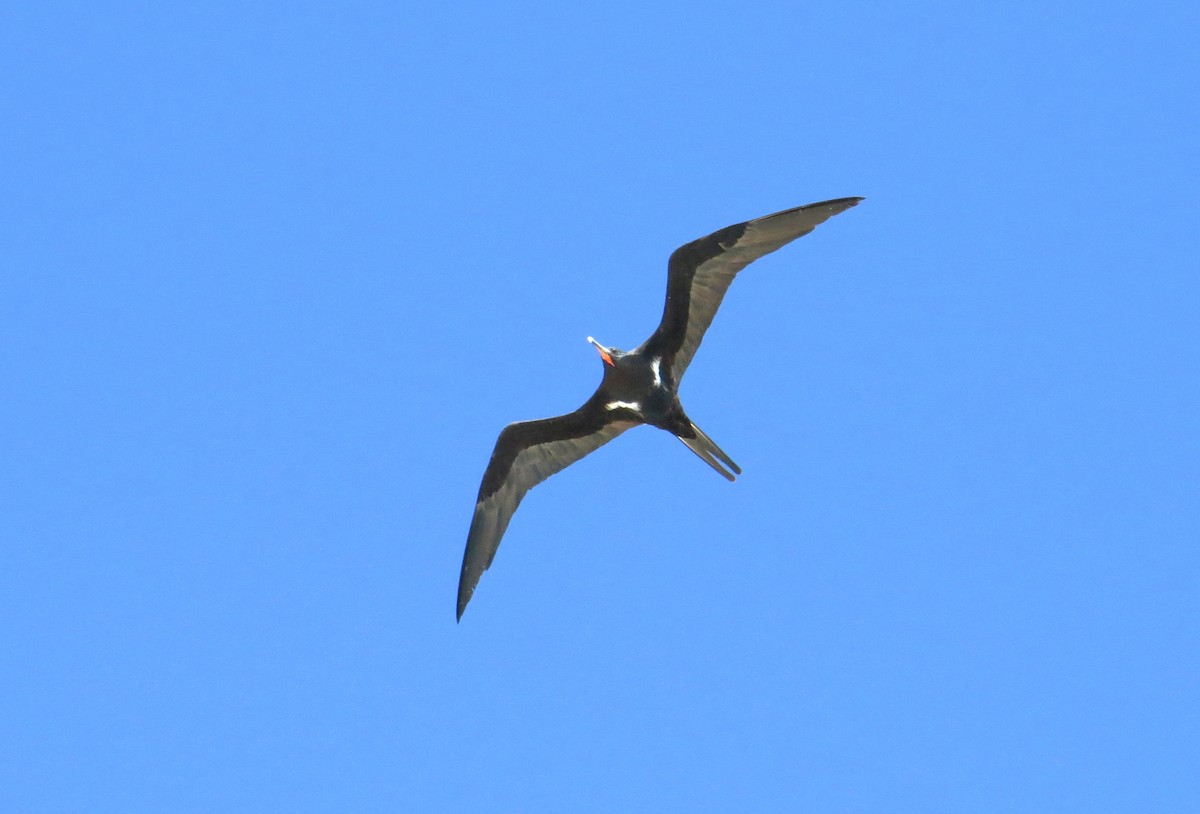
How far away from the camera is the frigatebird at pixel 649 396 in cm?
1555

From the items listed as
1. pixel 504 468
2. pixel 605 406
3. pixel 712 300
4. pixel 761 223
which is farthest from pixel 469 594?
pixel 761 223

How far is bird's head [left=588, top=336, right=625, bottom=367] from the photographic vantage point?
16500 mm

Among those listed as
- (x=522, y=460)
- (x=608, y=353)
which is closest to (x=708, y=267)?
(x=608, y=353)

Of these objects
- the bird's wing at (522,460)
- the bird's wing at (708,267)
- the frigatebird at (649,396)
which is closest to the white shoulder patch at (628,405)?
the frigatebird at (649,396)

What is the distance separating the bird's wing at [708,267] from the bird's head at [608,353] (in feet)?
1.21

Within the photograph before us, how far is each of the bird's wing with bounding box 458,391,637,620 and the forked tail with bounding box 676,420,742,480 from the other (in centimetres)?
138

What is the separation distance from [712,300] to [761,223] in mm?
1266

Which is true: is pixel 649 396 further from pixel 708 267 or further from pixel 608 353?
pixel 708 267

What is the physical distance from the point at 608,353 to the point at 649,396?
Result: 0.78 meters

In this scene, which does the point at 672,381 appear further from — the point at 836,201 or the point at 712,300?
the point at 836,201

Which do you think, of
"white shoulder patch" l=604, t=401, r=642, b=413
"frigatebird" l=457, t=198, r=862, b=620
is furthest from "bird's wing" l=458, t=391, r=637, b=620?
"white shoulder patch" l=604, t=401, r=642, b=413

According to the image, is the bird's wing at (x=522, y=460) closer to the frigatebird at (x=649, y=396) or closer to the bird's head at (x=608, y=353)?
the frigatebird at (x=649, y=396)

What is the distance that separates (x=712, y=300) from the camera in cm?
1608

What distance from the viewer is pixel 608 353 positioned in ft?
54.2
